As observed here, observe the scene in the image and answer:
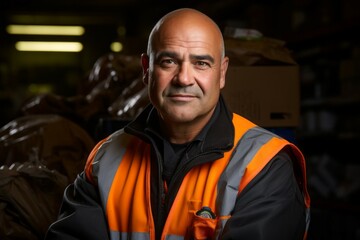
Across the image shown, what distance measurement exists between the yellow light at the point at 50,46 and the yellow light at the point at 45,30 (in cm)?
22

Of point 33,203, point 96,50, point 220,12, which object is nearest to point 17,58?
point 96,50

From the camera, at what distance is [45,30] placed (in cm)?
1072

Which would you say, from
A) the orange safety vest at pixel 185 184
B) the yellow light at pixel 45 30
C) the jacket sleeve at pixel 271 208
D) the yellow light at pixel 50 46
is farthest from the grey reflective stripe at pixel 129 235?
the yellow light at pixel 50 46

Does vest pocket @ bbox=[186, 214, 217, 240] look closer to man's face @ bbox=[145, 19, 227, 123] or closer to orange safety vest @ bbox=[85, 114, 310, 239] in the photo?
orange safety vest @ bbox=[85, 114, 310, 239]

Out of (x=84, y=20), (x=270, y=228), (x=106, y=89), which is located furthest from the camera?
(x=84, y=20)

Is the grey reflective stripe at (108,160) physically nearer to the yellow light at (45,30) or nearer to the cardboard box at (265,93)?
the cardboard box at (265,93)

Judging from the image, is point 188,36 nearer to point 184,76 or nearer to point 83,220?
point 184,76

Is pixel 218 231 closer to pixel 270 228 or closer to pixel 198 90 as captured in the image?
pixel 270 228

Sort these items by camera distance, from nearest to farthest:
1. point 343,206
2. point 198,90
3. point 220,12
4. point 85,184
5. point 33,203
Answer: point 198,90 < point 85,184 < point 33,203 < point 343,206 < point 220,12

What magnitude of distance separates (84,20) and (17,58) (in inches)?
61.5

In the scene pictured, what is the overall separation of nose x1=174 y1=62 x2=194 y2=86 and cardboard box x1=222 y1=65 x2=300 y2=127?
83 centimetres

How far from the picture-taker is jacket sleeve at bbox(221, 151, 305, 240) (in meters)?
1.68

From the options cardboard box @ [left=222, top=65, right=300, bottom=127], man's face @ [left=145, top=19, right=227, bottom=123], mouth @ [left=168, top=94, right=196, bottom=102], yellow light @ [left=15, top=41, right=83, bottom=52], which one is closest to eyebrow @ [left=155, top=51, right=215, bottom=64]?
man's face @ [left=145, top=19, right=227, bottom=123]

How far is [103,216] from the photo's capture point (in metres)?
1.97
